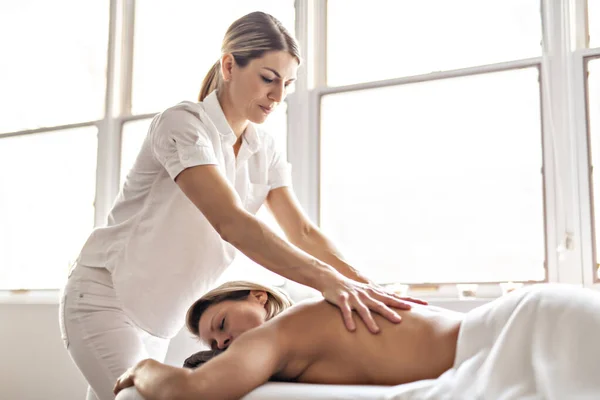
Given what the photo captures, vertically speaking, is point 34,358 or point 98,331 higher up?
point 98,331

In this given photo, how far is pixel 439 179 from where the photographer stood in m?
2.86

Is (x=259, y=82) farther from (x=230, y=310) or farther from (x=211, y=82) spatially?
(x=230, y=310)

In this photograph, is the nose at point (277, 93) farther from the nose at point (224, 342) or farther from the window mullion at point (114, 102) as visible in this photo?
the window mullion at point (114, 102)

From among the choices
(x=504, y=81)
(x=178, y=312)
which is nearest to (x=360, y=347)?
(x=178, y=312)

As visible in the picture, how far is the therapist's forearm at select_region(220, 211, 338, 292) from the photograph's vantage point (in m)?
1.71

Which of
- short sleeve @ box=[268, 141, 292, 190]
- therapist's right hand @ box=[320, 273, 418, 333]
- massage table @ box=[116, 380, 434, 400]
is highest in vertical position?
short sleeve @ box=[268, 141, 292, 190]

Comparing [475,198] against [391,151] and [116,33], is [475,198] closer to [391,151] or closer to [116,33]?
[391,151]

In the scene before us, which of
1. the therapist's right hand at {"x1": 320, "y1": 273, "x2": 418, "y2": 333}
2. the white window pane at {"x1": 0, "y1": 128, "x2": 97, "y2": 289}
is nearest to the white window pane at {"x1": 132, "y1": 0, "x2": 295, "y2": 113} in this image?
the white window pane at {"x1": 0, "y1": 128, "x2": 97, "y2": 289}

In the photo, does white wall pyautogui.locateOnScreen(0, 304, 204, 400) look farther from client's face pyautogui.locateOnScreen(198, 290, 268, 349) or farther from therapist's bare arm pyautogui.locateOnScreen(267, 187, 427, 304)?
client's face pyautogui.locateOnScreen(198, 290, 268, 349)

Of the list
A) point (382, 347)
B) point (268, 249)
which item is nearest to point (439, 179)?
point (268, 249)

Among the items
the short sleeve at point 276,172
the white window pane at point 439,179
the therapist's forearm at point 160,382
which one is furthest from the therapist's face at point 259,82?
the white window pane at point 439,179

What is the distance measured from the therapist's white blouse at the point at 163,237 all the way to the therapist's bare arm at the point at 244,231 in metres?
0.12

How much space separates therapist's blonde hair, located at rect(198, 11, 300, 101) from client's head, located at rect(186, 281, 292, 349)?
626 mm

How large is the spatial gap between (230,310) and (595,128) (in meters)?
1.58
